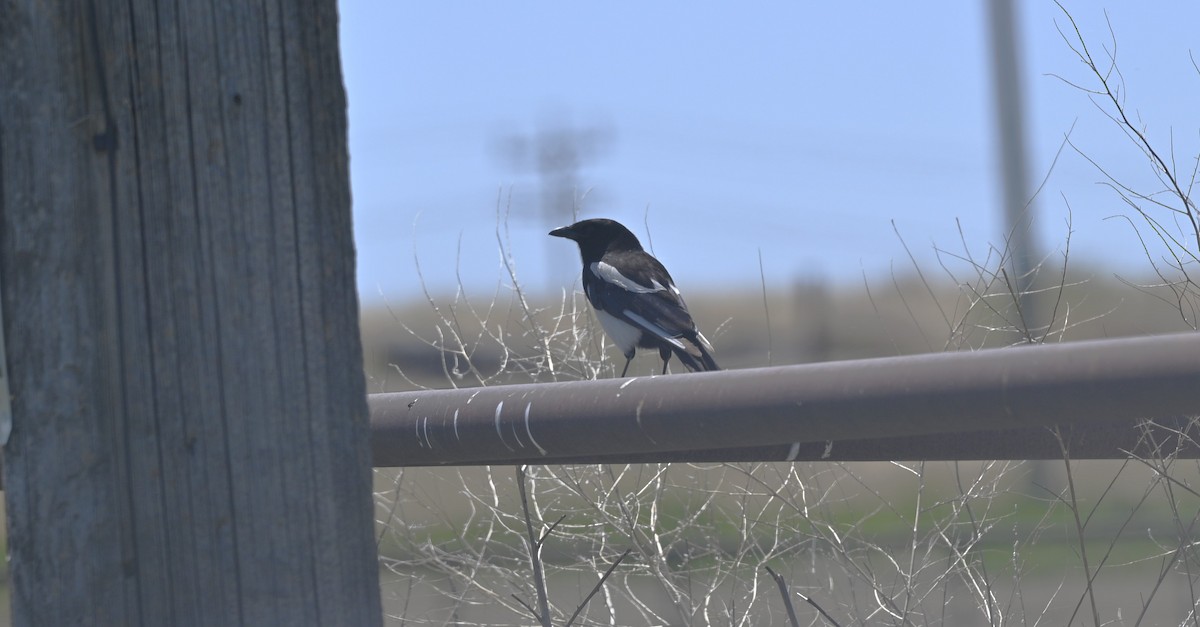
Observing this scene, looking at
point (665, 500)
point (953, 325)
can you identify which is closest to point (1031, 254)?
point (953, 325)

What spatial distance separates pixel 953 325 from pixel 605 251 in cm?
424

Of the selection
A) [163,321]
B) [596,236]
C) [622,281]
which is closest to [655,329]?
[622,281]

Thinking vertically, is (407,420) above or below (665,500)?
above

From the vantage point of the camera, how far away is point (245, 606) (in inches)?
54.8

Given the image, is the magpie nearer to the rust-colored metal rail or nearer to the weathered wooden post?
the rust-colored metal rail

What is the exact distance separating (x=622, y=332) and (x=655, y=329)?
0.21 meters

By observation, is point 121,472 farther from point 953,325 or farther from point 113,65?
point 953,325

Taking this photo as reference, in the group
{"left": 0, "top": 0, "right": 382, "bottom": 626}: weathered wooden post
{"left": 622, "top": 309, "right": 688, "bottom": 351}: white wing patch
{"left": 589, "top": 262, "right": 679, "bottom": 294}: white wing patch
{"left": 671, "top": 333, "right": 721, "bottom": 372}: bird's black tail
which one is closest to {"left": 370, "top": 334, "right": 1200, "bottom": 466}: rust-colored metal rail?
{"left": 0, "top": 0, "right": 382, "bottom": 626}: weathered wooden post

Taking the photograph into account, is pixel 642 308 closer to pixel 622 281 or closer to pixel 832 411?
pixel 622 281

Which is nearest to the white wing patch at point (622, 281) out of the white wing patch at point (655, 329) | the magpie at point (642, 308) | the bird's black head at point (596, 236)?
the magpie at point (642, 308)

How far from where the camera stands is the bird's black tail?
607 cm

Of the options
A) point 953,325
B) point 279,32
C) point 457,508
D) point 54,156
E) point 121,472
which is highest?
point 279,32

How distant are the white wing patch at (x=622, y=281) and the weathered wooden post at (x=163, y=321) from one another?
5.21 m

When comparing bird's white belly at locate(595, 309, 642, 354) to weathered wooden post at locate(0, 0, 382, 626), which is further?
bird's white belly at locate(595, 309, 642, 354)
